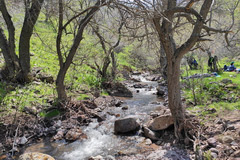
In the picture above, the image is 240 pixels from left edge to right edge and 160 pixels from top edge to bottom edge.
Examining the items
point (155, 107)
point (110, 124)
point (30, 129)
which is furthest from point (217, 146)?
point (30, 129)

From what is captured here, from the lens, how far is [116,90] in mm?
12141

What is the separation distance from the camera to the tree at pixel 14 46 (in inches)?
307

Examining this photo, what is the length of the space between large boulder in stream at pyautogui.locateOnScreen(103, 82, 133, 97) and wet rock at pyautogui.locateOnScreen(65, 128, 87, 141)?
5.43 meters

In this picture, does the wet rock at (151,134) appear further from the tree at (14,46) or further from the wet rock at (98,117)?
the tree at (14,46)

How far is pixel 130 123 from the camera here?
6289mm

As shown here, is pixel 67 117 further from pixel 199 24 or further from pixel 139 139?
pixel 199 24

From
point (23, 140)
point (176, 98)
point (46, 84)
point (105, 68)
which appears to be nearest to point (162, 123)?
point (176, 98)

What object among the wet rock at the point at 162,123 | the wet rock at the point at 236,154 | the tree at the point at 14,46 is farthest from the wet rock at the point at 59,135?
the wet rock at the point at 236,154

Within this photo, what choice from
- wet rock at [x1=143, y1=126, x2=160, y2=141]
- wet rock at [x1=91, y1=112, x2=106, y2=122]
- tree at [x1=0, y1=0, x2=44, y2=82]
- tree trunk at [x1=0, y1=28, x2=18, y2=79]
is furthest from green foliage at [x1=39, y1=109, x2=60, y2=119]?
wet rock at [x1=143, y1=126, x2=160, y2=141]

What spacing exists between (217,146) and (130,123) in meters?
2.68

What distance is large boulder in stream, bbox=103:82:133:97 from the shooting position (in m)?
Result: 11.8

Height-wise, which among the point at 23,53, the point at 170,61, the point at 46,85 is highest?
the point at 23,53

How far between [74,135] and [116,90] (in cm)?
636

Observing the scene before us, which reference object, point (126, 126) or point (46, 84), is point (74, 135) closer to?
point (126, 126)
